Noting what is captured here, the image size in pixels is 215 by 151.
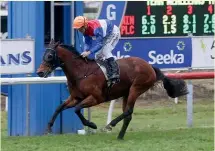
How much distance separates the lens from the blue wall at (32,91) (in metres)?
12.2

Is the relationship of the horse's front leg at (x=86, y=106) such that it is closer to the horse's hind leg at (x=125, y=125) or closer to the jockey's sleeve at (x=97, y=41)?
the horse's hind leg at (x=125, y=125)

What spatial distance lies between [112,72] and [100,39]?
52cm

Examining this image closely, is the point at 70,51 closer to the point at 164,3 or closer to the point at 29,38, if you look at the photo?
the point at 29,38

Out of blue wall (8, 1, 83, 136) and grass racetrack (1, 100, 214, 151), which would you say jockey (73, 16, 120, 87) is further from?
blue wall (8, 1, 83, 136)

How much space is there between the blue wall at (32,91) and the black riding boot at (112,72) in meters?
1.46

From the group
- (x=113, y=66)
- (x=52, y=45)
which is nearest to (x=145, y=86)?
(x=113, y=66)

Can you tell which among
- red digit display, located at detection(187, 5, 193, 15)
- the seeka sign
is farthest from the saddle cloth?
red digit display, located at detection(187, 5, 193, 15)

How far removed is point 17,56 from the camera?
12031mm

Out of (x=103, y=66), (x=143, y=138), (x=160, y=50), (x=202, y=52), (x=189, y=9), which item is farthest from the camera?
(x=189, y=9)

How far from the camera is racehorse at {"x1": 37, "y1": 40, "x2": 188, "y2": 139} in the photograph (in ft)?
35.7

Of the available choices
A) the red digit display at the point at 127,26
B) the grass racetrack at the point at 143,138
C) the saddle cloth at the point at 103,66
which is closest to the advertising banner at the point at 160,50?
the red digit display at the point at 127,26

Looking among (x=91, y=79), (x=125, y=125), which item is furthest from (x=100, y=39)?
(x=125, y=125)

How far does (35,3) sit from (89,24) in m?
1.42

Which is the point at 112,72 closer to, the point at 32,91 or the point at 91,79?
the point at 91,79
